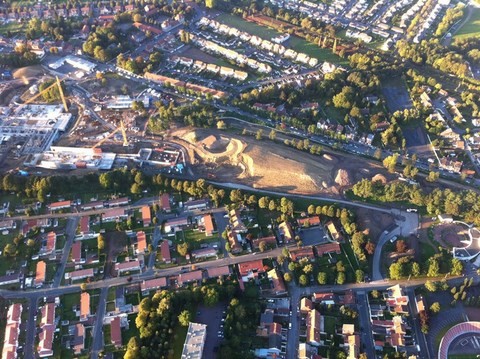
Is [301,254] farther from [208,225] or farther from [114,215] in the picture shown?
[114,215]

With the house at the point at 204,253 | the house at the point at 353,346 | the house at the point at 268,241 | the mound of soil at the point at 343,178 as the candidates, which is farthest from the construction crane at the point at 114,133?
the house at the point at 353,346

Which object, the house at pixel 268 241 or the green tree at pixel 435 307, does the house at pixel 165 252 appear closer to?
the house at pixel 268 241

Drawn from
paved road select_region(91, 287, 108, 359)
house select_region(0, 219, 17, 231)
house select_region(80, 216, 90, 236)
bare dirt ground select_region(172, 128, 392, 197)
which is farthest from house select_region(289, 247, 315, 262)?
house select_region(0, 219, 17, 231)

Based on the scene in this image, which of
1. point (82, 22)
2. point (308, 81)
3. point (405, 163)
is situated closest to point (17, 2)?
point (82, 22)

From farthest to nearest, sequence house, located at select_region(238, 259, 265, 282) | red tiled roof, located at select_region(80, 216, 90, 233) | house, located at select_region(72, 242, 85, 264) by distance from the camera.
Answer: red tiled roof, located at select_region(80, 216, 90, 233)
house, located at select_region(72, 242, 85, 264)
house, located at select_region(238, 259, 265, 282)

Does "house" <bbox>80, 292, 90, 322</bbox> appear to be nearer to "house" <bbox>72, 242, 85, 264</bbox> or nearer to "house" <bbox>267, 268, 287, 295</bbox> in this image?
"house" <bbox>72, 242, 85, 264</bbox>

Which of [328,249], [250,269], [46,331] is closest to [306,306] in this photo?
[250,269]
